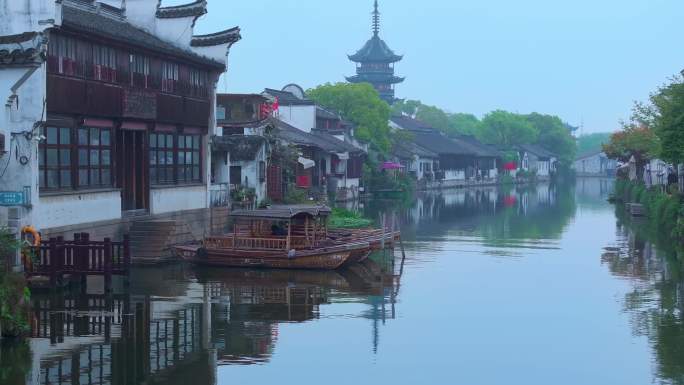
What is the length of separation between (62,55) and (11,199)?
5.35 m

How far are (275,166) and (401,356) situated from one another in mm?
34499

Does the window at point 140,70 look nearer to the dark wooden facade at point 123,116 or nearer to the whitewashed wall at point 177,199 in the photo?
the dark wooden facade at point 123,116

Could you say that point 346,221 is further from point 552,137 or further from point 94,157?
point 552,137

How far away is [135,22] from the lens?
4184 centimetres

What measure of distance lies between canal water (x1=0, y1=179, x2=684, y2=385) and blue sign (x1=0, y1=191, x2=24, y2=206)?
9.49 ft

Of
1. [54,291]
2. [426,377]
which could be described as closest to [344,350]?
[426,377]

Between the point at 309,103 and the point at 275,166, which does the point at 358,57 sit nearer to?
the point at 309,103

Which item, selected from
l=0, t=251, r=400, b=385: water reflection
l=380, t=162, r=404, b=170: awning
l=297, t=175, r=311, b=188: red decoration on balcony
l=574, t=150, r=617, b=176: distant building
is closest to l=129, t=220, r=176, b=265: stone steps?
l=0, t=251, r=400, b=385: water reflection

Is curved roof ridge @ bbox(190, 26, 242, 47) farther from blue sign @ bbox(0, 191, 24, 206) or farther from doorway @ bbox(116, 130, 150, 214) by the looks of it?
blue sign @ bbox(0, 191, 24, 206)

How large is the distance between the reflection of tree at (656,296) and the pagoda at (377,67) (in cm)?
11083

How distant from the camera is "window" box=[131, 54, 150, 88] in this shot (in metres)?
37.6

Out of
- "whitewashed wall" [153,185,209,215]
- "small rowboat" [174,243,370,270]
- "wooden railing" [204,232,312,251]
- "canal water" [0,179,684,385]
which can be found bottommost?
"canal water" [0,179,684,385]

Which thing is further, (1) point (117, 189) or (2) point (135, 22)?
(2) point (135, 22)

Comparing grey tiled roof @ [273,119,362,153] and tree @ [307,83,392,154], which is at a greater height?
tree @ [307,83,392,154]
